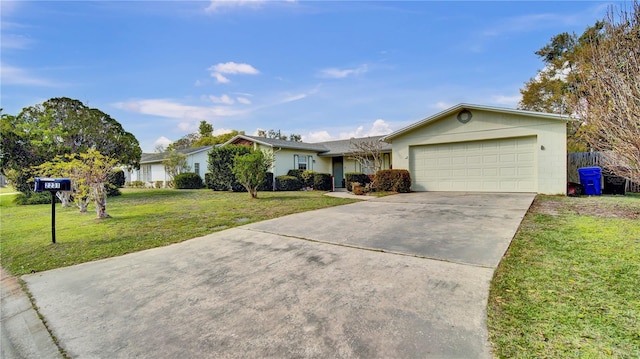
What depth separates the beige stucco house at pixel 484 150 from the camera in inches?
417

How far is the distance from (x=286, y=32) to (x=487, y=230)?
31.3ft

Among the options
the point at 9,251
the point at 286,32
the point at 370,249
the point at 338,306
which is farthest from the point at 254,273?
the point at 286,32

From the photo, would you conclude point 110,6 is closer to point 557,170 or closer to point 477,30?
point 477,30

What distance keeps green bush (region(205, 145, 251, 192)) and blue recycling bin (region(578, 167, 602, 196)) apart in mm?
15780

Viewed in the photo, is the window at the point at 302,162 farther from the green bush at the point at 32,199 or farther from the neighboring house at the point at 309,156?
the green bush at the point at 32,199

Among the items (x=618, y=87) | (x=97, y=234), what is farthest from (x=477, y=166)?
(x=97, y=234)

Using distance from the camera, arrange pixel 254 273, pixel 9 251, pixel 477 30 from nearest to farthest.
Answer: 1. pixel 254 273
2. pixel 9 251
3. pixel 477 30

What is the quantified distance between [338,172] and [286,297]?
1883cm

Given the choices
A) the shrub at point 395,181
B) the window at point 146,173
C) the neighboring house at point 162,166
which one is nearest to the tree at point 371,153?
the shrub at point 395,181

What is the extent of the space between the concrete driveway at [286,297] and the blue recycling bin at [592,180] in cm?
842

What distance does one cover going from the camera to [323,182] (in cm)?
1786

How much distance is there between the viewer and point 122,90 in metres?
12.0

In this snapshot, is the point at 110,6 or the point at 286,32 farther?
the point at 286,32

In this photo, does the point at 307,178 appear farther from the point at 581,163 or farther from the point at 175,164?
the point at 581,163
